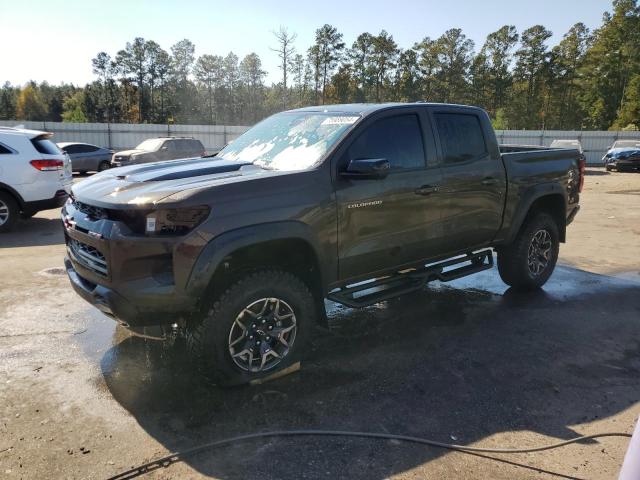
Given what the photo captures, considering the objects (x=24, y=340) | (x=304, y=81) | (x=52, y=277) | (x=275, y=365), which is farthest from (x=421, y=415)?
(x=304, y=81)

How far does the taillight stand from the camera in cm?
922

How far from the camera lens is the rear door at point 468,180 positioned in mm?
4883

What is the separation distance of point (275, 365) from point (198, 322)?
69 centimetres

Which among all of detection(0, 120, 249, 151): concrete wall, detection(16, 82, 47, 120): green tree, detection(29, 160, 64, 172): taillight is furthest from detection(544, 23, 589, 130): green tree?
detection(16, 82, 47, 120): green tree

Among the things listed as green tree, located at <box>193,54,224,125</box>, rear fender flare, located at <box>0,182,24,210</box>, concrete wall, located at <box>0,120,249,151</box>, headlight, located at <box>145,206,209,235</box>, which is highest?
green tree, located at <box>193,54,224,125</box>

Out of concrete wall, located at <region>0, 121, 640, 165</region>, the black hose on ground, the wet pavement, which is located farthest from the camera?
concrete wall, located at <region>0, 121, 640, 165</region>

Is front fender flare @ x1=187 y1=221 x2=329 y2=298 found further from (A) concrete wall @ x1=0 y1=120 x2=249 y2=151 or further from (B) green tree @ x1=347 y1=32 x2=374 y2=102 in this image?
(B) green tree @ x1=347 y1=32 x2=374 y2=102

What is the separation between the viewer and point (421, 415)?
3420 millimetres

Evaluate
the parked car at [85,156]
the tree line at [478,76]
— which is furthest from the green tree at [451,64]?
the parked car at [85,156]

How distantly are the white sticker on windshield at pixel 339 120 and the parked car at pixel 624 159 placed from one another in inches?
1028

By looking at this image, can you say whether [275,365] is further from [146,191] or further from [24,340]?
[24,340]

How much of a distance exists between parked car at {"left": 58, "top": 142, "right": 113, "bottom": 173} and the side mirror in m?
19.6

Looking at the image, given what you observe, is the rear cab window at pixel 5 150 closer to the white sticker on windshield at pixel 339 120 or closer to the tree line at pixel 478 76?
the white sticker on windshield at pixel 339 120

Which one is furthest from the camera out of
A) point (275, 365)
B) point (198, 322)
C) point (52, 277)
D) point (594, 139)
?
point (594, 139)
